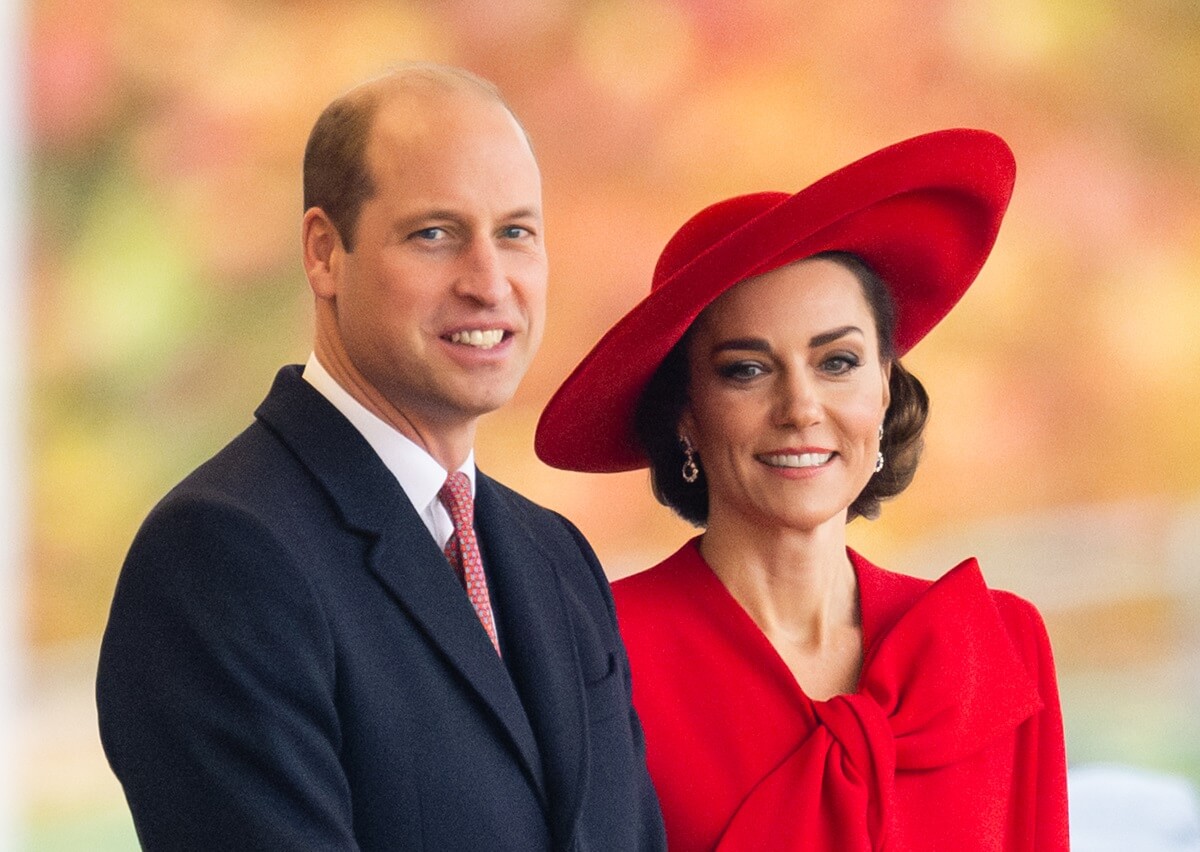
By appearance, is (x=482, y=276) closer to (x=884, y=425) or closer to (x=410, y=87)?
(x=410, y=87)

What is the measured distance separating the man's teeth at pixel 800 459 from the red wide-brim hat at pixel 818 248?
207mm

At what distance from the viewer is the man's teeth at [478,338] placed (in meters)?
1.60

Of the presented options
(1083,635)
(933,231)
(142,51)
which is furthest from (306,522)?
(1083,635)

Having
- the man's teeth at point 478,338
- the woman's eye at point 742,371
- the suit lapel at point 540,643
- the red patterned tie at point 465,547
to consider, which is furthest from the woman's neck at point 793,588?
the man's teeth at point 478,338

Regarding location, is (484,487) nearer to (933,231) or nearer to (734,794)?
(734,794)

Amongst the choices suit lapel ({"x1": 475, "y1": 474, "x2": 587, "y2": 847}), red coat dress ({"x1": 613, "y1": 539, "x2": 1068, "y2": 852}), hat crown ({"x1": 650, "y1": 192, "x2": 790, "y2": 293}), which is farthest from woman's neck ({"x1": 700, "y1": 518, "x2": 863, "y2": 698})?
suit lapel ({"x1": 475, "y1": 474, "x2": 587, "y2": 847})

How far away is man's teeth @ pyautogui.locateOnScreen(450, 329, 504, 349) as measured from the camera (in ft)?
5.24

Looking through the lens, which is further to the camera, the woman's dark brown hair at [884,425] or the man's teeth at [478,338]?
the woman's dark brown hair at [884,425]

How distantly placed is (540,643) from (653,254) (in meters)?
2.49

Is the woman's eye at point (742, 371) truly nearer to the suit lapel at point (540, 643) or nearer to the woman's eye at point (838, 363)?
the woman's eye at point (838, 363)

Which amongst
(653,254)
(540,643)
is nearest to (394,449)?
(540,643)

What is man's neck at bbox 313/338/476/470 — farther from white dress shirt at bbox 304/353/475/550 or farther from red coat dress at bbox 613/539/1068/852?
red coat dress at bbox 613/539/1068/852

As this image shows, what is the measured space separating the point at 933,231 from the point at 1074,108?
232cm

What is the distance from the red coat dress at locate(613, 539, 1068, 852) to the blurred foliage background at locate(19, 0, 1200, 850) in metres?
1.72
